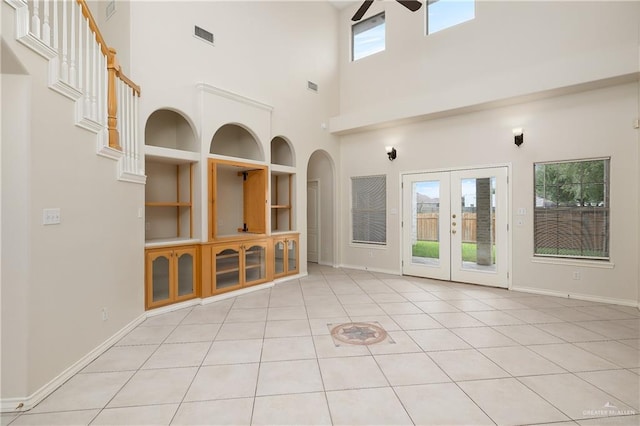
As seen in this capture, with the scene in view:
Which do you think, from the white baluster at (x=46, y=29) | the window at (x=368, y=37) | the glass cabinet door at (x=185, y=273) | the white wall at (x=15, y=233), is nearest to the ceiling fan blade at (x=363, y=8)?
the window at (x=368, y=37)

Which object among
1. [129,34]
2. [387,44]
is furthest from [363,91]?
[129,34]

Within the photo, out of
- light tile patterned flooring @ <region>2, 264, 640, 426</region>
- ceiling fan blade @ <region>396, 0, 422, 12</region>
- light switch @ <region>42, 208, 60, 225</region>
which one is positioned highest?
ceiling fan blade @ <region>396, 0, 422, 12</region>

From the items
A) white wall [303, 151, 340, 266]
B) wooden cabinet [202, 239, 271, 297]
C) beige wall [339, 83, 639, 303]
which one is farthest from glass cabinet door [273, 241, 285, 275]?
beige wall [339, 83, 639, 303]

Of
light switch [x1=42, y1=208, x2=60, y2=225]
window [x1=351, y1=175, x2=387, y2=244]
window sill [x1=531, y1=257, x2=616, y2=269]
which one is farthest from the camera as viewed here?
window [x1=351, y1=175, x2=387, y2=244]

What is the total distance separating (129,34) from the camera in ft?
12.5

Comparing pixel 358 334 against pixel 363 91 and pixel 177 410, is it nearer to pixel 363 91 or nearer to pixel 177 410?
pixel 177 410

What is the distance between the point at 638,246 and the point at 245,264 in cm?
582

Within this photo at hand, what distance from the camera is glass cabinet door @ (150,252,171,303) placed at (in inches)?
155

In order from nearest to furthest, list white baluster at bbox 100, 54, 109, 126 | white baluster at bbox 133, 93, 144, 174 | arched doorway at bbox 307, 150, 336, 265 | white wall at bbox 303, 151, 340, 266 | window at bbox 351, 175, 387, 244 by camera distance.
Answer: white baluster at bbox 100, 54, 109, 126, white baluster at bbox 133, 93, 144, 174, window at bbox 351, 175, 387, 244, white wall at bbox 303, 151, 340, 266, arched doorway at bbox 307, 150, 336, 265

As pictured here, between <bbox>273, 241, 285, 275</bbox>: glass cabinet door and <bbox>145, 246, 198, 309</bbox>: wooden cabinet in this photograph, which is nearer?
<bbox>145, 246, 198, 309</bbox>: wooden cabinet

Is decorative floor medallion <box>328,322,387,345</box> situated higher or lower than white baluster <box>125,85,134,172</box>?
lower

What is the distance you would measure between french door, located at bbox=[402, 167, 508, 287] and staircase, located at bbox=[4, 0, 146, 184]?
4931 mm

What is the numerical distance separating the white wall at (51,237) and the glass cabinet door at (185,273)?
1103 millimetres

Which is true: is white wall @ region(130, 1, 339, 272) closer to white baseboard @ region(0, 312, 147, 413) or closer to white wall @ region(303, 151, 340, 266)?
white wall @ region(303, 151, 340, 266)
